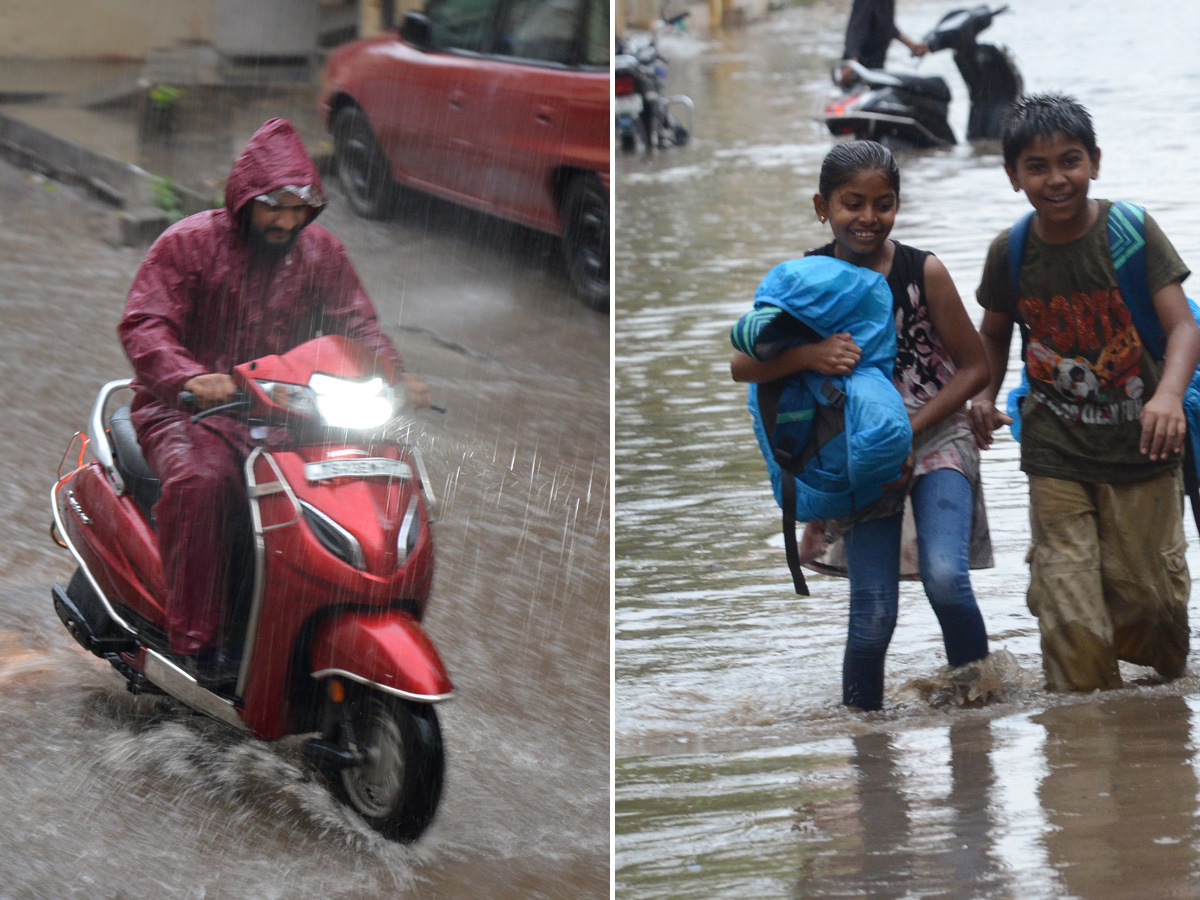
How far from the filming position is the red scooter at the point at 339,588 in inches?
145

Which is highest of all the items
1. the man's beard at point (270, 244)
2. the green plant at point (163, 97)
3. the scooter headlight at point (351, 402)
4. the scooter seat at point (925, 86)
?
the scooter seat at point (925, 86)

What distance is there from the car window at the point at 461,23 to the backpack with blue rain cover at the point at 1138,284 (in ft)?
Answer: 19.6

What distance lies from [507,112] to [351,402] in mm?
5873

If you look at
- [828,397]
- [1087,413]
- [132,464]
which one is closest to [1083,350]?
[1087,413]

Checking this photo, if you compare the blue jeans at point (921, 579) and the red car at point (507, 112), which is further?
the red car at point (507, 112)

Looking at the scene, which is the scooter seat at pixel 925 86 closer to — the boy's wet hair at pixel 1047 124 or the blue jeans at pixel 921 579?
the boy's wet hair at pixel 1047 124

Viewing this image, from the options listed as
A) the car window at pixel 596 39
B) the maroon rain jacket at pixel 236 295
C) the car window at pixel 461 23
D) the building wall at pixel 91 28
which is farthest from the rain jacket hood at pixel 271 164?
the building wall at pixel 91 28

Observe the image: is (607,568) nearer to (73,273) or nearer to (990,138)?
(73,273)

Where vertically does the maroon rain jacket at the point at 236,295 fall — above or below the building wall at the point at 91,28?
below

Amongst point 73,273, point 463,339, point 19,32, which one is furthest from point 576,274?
point 19,32

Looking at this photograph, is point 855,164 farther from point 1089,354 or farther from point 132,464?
point 132,464

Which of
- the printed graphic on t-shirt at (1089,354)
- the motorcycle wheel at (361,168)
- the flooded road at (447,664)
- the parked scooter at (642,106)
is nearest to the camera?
the flooded road at (447,664)

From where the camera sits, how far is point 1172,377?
3.87m

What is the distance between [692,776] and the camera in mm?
3971
